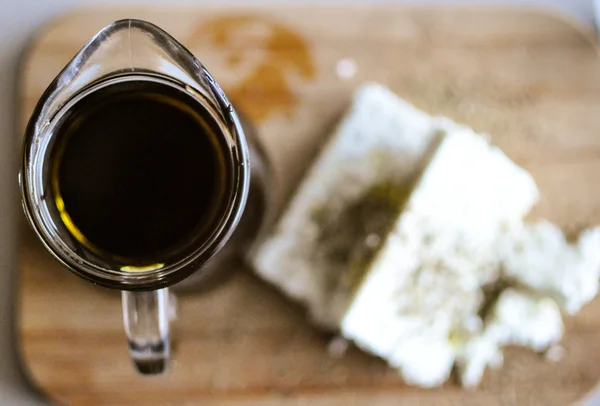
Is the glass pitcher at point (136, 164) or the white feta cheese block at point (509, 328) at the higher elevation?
the glass pitcher at point (136, 164)

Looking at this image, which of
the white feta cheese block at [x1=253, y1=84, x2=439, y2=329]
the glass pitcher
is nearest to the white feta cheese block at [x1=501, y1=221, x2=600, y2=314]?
the white feta cheese block at [x1=253, y1=84, x2=439, y2=329]

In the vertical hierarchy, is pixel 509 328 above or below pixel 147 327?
below

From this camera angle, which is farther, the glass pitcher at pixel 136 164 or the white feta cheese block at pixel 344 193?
the white feta cheese block at pixel 344 193

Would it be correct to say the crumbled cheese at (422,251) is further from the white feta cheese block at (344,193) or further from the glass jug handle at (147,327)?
the glass jug handle at (147,327)

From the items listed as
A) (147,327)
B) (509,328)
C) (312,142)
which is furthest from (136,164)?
(509,328)

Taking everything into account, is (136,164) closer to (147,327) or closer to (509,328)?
(147,327)

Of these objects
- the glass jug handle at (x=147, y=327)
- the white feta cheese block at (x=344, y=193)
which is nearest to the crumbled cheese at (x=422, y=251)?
the white feta cheese block at (x=344, y=193)
